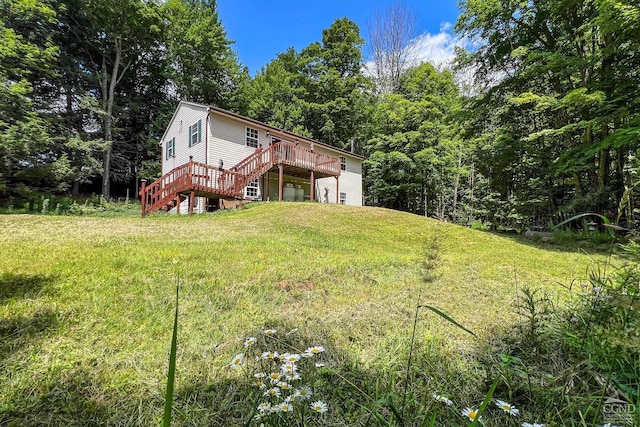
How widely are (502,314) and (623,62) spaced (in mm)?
11344

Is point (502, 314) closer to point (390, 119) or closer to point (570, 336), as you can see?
point (570, 336)

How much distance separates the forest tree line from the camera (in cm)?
906

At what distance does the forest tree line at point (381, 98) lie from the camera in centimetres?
906

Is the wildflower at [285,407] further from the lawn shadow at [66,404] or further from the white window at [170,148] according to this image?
the white window at [170,148]

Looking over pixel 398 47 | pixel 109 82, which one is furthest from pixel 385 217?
pixel 109 82

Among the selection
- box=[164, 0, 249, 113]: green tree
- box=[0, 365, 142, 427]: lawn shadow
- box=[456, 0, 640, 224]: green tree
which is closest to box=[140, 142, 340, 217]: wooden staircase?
box=[456, 0, 640, 224]: green tree

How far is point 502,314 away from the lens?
8.27 ft

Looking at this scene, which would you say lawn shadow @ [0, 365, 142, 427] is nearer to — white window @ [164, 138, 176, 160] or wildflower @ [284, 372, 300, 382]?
wildflower @ [284, 372, 300, 382]

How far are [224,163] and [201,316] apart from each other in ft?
41.4

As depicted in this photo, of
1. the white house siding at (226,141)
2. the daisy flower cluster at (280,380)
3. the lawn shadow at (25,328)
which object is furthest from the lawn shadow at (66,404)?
the white house siding at (226,141)

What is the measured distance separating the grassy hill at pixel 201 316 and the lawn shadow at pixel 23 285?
15 millimetres

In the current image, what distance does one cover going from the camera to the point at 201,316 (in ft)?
7.68

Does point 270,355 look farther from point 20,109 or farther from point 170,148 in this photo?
point 20,109

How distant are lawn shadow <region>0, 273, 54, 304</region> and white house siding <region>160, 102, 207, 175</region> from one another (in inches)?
447
